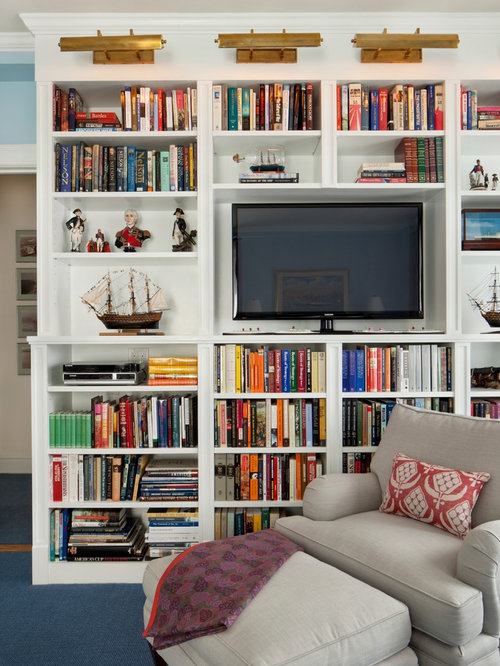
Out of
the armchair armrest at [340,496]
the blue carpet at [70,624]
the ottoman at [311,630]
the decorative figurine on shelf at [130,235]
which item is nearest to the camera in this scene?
the ottoman at [311,630]

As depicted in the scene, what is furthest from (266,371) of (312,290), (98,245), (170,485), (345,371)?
(98,245)

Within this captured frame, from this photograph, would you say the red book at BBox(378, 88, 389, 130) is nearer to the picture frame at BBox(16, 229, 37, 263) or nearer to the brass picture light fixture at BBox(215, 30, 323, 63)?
the brass picture light fixture at BBox(215, 30, 323, 63)

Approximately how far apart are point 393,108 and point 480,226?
2.51ft

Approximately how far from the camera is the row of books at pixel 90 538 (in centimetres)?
286

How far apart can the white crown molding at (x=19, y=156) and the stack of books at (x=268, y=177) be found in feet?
4.03

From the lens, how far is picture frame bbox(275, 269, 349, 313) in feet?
9.89

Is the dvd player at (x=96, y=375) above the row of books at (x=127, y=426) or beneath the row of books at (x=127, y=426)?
above

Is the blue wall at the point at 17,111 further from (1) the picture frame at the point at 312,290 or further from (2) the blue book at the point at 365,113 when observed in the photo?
(2) the blue book at the point at 365,113

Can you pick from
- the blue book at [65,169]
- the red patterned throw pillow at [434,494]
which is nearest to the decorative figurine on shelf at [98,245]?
the blue book at [65,169]

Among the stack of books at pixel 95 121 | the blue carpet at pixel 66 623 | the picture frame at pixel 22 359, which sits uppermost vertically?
the stack of books at pixel 95 121

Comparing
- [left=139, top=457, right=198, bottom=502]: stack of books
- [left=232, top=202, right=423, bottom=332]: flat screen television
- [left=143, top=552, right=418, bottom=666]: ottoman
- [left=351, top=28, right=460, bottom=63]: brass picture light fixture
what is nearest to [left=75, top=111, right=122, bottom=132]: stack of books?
[left=232, top=202, right=423, bottom=332]: flat screen television

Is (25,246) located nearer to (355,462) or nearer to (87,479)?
(87,479)

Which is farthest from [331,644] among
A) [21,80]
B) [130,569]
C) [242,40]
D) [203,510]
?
[21,80]

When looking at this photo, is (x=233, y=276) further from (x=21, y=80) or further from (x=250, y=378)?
(x=21, y=80)
